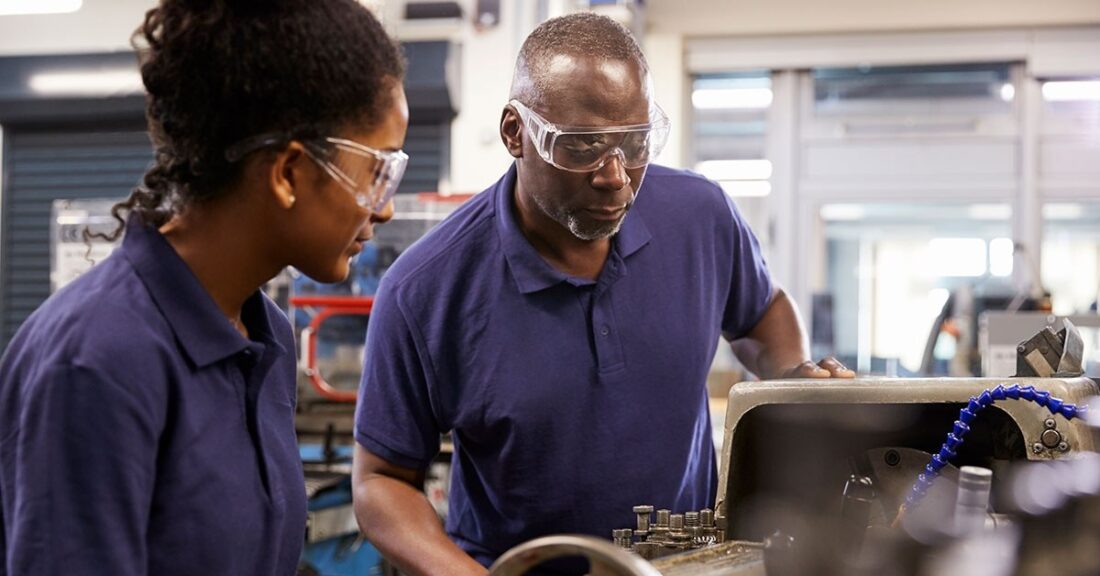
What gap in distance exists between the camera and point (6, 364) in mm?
863

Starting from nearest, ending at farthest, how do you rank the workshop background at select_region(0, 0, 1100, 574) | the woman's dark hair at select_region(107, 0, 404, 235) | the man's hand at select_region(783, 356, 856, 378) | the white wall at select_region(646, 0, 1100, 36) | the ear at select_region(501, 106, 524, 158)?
the woman's dark hair at select_region(107, 0, 404, 235) → the man's hand at select_region(783, 356, 856, 378) → the ear at select_region(501, 106, 524, 158) → the workshop background at select_region(0, 0, 1100, 574) → the white wall at select_region(646, 0, 1100, 36)

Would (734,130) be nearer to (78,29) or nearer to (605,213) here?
(78,29)

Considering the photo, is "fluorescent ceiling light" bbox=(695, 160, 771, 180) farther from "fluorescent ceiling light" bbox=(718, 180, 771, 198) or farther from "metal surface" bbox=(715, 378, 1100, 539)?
"metal surface" bbox=(715, 378, 1100, 539)

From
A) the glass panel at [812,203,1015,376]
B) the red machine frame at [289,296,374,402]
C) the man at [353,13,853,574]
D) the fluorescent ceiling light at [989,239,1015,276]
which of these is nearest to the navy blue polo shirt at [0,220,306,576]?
the man at [353,13,853,574]

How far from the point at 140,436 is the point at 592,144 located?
73 cm

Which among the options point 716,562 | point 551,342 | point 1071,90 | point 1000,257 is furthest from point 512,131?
point 1071,90

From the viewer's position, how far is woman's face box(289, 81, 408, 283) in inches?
38.1

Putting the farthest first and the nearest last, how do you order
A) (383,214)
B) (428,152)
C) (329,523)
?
(428,152) < (329,523) < (383,214)

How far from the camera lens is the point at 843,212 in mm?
5652

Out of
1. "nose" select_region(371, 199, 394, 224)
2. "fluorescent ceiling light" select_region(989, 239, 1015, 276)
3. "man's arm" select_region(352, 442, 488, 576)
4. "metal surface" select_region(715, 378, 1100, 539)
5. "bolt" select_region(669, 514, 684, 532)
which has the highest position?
"nose" select_region(371, 199, 394, 224)

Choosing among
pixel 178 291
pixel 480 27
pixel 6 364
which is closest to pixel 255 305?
pixel 178 291

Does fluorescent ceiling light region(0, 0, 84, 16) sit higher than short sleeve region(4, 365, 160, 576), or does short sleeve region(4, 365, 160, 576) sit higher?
fluorescent ceiling light region(0, 0, 84, 16)

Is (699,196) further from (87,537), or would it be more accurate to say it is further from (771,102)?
(771,102)

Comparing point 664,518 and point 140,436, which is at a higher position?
point 140,436
